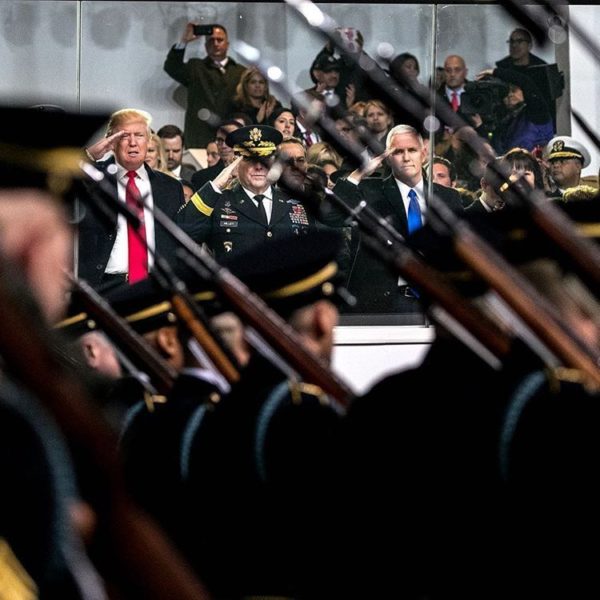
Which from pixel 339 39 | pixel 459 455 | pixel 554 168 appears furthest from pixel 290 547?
pixel 554 168

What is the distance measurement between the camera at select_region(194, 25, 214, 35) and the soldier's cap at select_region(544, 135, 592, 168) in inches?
74.7

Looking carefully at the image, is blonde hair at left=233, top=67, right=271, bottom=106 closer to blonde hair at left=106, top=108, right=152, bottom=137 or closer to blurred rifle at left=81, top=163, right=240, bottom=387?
blonde hair at left=106, top=108, right=152, bottom=137

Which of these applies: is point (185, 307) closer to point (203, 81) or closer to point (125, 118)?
point (125, 118)

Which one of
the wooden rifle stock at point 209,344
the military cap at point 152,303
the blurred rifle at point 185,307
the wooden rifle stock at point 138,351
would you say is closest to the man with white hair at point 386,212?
the military cap at point 152,303

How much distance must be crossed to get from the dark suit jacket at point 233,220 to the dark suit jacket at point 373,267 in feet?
0.79

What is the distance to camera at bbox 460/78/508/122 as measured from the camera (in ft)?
27.5

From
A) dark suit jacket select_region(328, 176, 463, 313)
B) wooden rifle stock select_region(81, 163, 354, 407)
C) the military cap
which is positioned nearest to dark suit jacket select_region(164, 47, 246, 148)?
dark suit jacket select_region(328, 176, 463, 313)

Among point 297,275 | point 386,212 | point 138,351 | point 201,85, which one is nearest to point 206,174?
point 201,85

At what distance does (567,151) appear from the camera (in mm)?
8430

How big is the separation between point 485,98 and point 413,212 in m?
0.87

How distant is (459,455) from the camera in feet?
10.8

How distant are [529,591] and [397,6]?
581 cm

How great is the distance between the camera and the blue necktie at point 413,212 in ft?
25.8

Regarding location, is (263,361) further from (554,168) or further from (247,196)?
(554,168)
